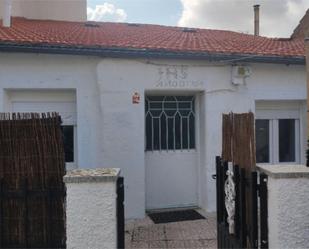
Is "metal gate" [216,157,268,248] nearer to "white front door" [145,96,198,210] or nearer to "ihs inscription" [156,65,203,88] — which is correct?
"ihs inscription" [156,65,203,88]

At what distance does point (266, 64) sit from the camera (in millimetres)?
8539

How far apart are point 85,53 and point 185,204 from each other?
3.97 meters

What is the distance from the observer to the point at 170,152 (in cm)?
862

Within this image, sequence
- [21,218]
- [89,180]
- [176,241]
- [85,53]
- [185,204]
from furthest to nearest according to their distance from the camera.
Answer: [185,204] → [85,53] → [176,241] → [21,218] → [89,180]

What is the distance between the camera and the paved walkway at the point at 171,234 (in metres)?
6.33

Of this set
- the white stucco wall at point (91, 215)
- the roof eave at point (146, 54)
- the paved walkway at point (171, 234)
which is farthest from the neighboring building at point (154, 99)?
the white stucco wall at point (91, 215)

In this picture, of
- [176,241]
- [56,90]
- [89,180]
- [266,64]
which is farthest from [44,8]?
[89,180]

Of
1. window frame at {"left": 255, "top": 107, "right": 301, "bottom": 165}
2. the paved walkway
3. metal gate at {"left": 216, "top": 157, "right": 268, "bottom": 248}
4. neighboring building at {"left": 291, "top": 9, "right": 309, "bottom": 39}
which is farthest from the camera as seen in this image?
neighboring building at {"left": 291, "top": 9, "right": 309, "bottom": 39}

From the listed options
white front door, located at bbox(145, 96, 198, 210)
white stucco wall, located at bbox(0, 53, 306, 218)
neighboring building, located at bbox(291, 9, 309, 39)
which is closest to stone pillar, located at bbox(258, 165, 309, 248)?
white stucco wall, located at bbox(0, 53, 306, 218)

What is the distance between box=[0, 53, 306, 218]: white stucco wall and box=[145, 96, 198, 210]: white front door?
1.17ft

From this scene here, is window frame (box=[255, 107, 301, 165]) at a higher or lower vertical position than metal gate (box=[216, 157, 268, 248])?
higher

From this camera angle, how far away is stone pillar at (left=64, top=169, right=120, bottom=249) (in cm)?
384

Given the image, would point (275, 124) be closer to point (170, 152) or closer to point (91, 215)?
point (170, 152)

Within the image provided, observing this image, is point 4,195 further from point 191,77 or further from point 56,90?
point 191,77
